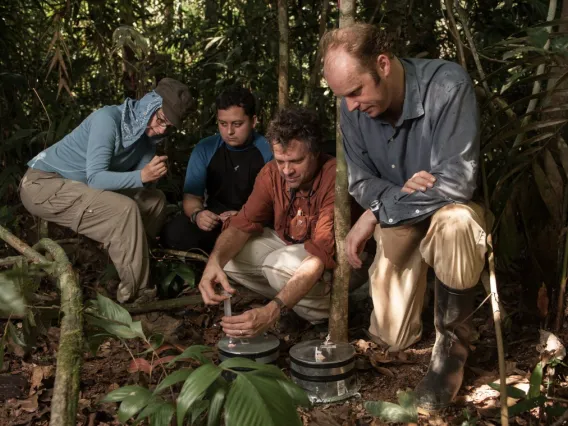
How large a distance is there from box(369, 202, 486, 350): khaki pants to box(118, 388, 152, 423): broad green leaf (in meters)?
1.38

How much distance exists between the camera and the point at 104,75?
621 cm

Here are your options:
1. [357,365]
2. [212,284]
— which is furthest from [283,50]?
[357,365]

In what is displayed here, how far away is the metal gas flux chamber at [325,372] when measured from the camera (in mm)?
3066

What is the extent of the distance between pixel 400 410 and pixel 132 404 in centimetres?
82

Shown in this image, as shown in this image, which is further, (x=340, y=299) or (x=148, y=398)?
(x=340, y=299)

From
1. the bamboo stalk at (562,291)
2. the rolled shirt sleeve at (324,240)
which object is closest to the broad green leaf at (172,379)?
the rolled shirt sleeve at (324,240)

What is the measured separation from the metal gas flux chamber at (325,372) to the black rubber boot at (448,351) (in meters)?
0.32

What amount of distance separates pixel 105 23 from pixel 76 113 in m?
0.81

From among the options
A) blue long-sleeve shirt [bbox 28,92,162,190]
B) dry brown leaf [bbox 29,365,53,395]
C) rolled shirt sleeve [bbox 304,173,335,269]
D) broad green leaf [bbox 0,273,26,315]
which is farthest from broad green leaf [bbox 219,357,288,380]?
blue long-sleeve shirt [bbox 28,92,162,190]

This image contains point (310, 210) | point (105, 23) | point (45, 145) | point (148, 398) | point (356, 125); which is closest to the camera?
point (148, 398)

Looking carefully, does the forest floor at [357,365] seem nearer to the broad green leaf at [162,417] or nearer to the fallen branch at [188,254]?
the fallen branch at [188,254]

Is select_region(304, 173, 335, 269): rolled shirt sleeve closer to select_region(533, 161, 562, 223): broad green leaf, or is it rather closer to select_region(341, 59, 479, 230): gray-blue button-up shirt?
select_region(341, 59, 479, 230): gray-blue button-up shirt

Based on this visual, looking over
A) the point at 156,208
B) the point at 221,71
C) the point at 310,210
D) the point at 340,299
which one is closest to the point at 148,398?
the point at 340,299

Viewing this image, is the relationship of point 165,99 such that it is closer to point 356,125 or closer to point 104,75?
point 356,125
